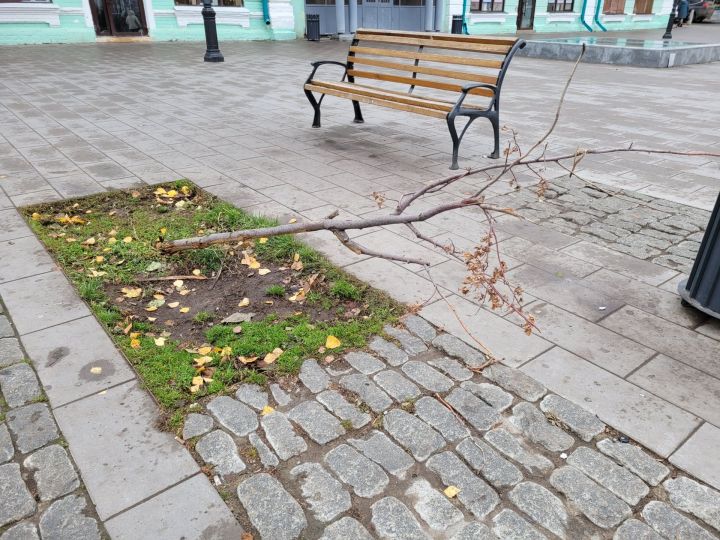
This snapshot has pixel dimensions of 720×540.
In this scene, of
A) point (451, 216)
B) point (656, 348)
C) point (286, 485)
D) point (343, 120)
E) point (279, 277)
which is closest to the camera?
point (286, 485)

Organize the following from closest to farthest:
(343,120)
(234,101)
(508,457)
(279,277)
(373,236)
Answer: (508,457)
(279,277)
(373,236)
(343,120)
(234,101)

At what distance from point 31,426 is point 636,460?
91.8 inches

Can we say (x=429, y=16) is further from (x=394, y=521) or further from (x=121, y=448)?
(x=394, y=521)

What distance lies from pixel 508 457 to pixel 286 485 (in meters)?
0.84

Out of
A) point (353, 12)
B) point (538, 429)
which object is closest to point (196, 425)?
point (538, 429)

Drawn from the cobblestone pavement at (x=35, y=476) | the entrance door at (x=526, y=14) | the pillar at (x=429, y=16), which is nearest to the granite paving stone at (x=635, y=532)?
the cobblestone pavement at (x=35, y=476)

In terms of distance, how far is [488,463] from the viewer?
2098mm

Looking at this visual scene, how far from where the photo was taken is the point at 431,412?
235cm

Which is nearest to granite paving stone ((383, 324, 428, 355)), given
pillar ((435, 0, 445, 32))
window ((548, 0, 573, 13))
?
pillar ((435, 0, 445, 32))

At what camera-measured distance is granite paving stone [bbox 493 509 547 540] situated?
5.96 feet

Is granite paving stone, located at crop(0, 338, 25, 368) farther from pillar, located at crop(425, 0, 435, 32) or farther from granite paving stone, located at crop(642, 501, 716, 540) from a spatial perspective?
pillar, located at crop(425, 0, 435, 32)

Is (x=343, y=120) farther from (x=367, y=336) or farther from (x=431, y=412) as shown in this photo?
(x=431, y=412)

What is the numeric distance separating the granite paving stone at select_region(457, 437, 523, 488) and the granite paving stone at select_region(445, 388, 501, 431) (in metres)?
0.10

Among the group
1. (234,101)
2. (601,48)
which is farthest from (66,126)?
(601,48)
